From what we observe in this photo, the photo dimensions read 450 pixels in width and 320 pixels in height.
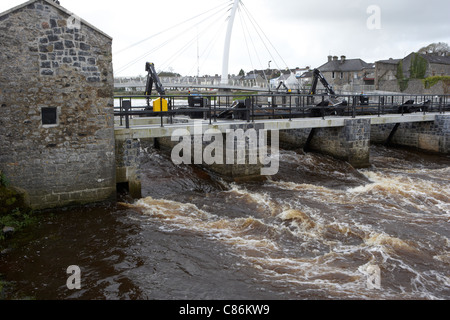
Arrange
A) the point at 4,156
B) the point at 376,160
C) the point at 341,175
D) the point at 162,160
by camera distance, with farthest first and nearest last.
→ the point at 376,160
the point at 162,160
the point at 341,175
the point at 4,156

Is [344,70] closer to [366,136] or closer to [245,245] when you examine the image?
[366,136]

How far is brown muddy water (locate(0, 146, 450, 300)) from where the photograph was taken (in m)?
6.34

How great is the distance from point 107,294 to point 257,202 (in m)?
5.75

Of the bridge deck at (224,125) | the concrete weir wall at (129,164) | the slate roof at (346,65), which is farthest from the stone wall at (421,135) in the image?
the slate roof at (346,65)

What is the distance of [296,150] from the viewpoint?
60.6ft

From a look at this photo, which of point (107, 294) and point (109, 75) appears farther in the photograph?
point (109, 75)

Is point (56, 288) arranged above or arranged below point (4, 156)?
below

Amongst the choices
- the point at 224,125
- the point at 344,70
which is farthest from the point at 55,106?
the point at 344,70

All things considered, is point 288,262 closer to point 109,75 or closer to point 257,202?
point 257,202

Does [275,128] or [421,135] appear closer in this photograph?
[275,128]

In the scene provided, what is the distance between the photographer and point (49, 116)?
949 centimetres

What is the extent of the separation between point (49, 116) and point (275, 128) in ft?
24.7

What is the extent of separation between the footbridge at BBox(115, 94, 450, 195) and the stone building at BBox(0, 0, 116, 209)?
81 centimetres
